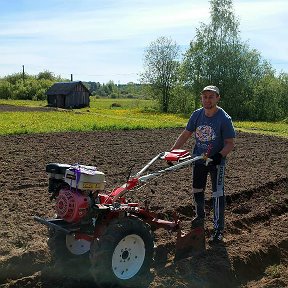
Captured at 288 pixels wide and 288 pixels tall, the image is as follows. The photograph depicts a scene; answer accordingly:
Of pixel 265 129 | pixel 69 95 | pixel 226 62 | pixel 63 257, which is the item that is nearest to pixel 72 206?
pixel 63 257

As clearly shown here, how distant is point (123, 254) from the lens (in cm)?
480

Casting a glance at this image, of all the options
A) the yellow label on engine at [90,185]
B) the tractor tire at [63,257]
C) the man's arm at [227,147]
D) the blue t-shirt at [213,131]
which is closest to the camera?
the yellow label on engine at [90,185]

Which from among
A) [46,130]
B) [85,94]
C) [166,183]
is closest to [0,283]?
[166,183]

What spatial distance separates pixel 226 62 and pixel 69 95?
19.3 metres

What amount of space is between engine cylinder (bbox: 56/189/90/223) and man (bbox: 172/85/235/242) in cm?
180

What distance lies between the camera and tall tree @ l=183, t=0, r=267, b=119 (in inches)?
1612

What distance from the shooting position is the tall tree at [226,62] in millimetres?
40938

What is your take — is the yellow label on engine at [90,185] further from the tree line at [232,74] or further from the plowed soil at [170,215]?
the tree line at [232,74]

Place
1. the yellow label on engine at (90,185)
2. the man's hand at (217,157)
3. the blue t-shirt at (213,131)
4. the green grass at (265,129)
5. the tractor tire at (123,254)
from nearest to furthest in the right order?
the tractor tire at (123,254), the yellow label on engine at (90,185), the man's hand at (217,157), the blue t-shirt at (213,131), the green grass at (265,129)

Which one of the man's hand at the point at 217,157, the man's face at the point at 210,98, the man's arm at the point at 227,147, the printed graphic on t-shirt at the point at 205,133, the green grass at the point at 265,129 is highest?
the man's face at the point at 210,98

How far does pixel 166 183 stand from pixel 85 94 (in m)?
45.3

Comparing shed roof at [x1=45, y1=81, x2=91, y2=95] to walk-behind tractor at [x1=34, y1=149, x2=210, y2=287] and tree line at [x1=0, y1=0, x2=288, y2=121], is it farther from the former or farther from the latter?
walk-behind tractor at [x1=34, y1=149, x2=210, y2=287]

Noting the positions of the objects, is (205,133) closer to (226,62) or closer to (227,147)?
(227,147)


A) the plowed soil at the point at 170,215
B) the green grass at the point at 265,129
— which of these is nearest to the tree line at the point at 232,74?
the green grass at the point at 265,129
